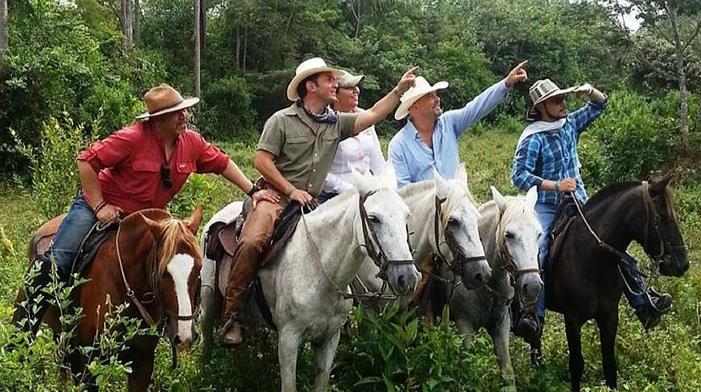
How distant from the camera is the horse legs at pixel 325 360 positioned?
4.87 m

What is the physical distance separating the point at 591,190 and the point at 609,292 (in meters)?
10.8

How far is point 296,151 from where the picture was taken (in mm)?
5172

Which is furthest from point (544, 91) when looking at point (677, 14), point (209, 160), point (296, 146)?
point (677, 14)

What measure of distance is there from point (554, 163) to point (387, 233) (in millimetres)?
2646

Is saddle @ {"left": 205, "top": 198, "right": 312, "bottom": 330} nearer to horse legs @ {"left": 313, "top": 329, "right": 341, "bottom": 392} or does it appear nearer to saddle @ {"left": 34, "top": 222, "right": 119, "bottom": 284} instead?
horse legs @ {"left": 313, "top": 329, "right": 341, "bottom": 392}

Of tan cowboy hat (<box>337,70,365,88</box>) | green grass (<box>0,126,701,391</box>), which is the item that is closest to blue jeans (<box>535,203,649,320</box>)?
green grass (<box>0,126,701,391</box>)

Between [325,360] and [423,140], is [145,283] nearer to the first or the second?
[325,360]

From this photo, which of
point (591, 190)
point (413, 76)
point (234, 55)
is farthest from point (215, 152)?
point (234, 55)

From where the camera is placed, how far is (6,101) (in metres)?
16.8

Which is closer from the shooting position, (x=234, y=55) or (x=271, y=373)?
(x=271, y=373)

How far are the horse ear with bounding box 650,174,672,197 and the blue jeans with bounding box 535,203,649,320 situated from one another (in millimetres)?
623

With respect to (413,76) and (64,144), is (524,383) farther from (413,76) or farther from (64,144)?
(64,144)

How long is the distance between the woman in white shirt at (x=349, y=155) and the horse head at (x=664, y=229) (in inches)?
78.1

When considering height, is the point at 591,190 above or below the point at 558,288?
below
